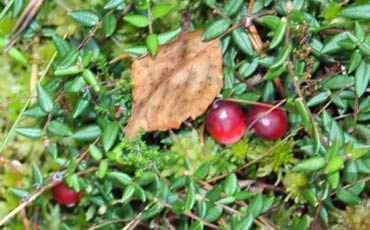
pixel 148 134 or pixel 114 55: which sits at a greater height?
pixel 114 55

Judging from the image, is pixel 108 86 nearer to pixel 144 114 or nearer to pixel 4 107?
pixel 144 114

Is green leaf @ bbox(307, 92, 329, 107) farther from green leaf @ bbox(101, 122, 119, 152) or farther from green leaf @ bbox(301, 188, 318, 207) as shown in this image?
green leaf @ bbox(101, 122, 119, 152)

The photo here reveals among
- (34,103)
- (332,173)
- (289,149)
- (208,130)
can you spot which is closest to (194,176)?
(208,130)

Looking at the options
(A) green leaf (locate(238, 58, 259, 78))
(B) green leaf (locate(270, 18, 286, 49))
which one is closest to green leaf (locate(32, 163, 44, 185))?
(A) green leaf (locate(238, 58, 259, 78))

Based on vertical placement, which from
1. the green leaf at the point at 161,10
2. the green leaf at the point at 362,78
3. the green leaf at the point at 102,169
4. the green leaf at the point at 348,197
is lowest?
the green leaf at the point at 348,197

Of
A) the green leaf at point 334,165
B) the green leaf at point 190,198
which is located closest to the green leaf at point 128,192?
the green leaf at point 190,198

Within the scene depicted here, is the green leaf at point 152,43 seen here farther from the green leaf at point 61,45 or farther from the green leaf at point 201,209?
the green leaf at point 201,209

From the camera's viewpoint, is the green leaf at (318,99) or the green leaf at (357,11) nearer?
the green leaf at (357,11)
